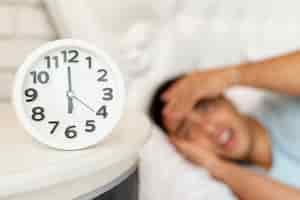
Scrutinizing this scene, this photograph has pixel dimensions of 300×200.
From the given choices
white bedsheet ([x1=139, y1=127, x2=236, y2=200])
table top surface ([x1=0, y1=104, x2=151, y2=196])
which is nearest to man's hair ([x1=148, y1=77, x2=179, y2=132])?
white bedsheet ([x1=139, y1=127, x2=236, y2=200])

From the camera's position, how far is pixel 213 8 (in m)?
1.44

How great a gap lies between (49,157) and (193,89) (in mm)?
712

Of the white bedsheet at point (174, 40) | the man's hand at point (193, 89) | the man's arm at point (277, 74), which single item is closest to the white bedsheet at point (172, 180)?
the white bedsheet at point (174, 40)

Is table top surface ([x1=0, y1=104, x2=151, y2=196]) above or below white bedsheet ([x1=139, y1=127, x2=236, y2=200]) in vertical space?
above

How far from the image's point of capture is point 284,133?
1500 millimetres

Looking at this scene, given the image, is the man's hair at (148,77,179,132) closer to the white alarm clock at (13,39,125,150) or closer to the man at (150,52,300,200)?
→ the man at (150,52,300,200)

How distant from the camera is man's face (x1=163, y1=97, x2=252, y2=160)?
146 cm

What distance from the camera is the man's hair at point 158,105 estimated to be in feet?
4.75

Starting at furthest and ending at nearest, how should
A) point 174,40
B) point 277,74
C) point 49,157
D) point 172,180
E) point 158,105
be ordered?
1. point 158,105
2. point 174,40
3. point 277,74
4. point 172,180
5. point 49,157

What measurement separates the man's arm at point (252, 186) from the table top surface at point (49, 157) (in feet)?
1.53

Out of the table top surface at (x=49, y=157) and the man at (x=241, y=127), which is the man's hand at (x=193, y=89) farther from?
the table top surface at (x=49, y=157)

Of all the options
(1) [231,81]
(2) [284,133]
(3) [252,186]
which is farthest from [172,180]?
(2) [284,133]

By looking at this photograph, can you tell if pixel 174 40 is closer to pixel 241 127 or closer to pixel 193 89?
pixel 193 89

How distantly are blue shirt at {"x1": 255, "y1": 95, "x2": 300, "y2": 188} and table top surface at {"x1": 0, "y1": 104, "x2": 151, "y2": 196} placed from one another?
69 cm
